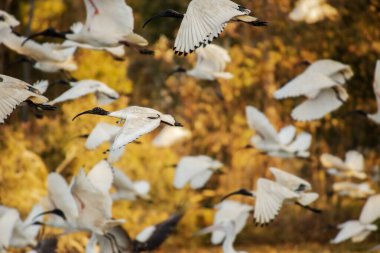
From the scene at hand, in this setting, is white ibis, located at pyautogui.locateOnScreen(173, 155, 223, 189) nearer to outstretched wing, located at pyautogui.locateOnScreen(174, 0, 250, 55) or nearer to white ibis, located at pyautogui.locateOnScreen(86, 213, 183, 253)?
white ibis, located at pyautogui.locateOnScreen(86, 213, 183, 253)

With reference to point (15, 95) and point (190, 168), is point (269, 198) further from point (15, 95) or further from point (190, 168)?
point (190, 168)

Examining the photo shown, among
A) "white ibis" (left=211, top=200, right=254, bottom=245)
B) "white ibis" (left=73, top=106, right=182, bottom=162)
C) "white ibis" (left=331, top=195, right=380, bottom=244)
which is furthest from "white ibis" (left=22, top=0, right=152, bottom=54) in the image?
"white ibis" (left=331, top=195, right=380, bottom=244)

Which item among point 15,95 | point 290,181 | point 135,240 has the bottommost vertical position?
point 135,240

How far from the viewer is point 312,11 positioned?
37.3 feet

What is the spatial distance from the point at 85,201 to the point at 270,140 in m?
2.07

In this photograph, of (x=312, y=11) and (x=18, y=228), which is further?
(x=312, y=11)

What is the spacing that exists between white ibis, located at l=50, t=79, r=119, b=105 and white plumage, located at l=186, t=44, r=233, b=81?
1.09m

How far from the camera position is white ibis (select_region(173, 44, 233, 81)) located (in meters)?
8.45

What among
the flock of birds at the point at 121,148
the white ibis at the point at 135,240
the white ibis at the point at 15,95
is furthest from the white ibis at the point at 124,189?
the white ibis at the point at 15,95

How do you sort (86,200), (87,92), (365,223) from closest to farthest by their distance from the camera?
(86,200), (87,92), (365,223)

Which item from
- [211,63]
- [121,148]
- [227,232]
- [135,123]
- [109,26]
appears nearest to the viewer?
[135,123]

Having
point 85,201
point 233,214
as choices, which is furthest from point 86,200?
point 233,214

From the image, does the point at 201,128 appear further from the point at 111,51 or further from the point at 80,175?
the point at 80,175

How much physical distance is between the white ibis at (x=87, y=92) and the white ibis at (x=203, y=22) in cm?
182
